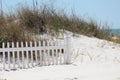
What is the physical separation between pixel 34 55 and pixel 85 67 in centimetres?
186

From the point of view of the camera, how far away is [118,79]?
9086mm

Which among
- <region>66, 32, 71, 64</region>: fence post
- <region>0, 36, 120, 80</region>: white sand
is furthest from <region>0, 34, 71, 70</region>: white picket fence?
<region>0, 36, 120, 80</region>: white sand

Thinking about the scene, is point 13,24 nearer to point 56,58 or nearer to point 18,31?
point 18,31

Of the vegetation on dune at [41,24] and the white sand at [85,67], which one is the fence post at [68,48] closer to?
the white sand at [85,67]

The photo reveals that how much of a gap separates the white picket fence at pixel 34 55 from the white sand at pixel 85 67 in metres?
0.40

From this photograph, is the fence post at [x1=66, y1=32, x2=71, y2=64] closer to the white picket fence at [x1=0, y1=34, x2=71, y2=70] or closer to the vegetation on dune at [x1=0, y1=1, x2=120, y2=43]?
the white picket fence at [x1=0, y1=34, x2=71, y2=70]

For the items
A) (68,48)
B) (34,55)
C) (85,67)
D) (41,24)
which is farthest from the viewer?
(41,24)

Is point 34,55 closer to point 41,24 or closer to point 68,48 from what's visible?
point 68,48

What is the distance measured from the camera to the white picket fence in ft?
35.7

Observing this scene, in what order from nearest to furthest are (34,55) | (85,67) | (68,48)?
(85,67) → (68,48) → (34,55)

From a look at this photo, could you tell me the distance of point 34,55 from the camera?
1179 centimetres

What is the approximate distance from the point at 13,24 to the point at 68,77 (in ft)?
13.5

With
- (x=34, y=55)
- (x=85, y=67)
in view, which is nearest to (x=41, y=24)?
(x=34, y=55)

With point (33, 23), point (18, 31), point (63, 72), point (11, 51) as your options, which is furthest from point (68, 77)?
point (33, 23)
